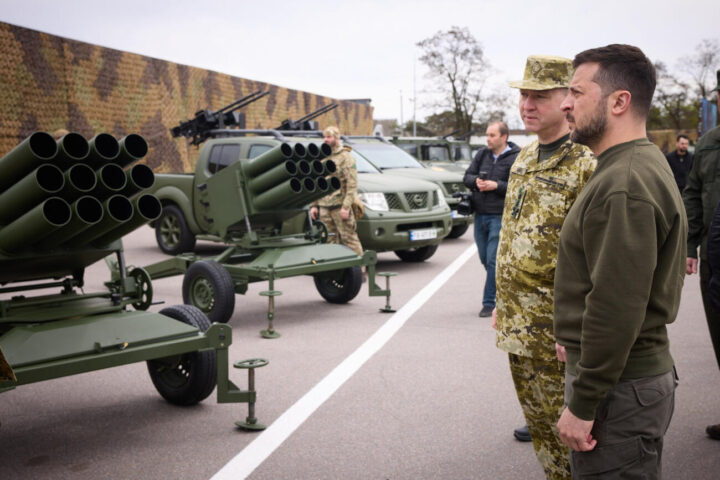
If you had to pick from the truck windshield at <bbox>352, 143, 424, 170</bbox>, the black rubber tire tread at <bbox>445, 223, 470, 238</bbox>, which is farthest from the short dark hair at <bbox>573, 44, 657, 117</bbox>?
the black rubber tire tread at <bbox>445, 223, 470, 238</bbox>

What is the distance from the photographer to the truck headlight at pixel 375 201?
11.5 m

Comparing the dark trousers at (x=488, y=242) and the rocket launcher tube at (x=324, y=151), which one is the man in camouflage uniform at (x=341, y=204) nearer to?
the rocket launcher tube at (x=324, y=151)

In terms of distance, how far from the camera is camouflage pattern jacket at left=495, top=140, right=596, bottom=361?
3.22 metres

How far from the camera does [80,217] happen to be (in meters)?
4.45

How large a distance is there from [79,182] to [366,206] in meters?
7.19

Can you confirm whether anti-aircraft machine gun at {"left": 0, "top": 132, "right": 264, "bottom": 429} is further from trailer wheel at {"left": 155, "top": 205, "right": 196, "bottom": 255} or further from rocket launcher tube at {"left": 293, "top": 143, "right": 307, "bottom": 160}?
trailer wheel at {"left": 155, "top": 205, "right": 196, "bottom": 255}

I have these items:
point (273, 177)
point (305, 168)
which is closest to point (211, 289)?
point (273, 177)

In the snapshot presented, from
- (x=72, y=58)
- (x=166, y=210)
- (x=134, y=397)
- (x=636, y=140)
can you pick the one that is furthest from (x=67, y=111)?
(x=636, y=140)

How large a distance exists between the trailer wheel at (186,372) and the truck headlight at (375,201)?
6352mm

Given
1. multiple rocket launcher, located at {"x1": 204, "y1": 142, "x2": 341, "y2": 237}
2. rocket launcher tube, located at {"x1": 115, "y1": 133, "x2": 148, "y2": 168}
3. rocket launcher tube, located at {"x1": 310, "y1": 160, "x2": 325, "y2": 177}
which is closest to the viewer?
rocket launcher tube, located at {"x1": 115, "y1": 133, "x2": 148, "y2": 168}

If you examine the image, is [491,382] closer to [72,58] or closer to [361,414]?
[361,414]

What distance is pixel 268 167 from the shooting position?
8273mm

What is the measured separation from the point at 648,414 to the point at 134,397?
13.7 ft

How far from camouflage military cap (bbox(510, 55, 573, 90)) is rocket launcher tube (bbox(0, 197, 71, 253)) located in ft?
8.64
